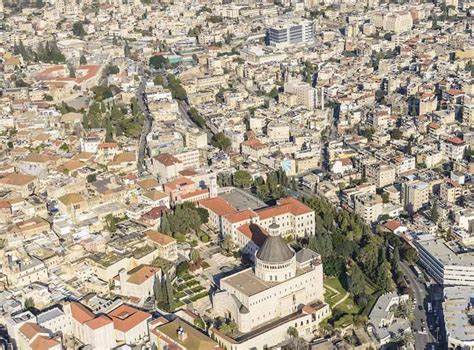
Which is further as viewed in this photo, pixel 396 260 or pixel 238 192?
pixel 238 192

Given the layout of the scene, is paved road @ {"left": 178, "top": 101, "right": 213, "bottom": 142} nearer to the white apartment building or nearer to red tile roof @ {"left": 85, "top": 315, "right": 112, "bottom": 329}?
the white apartment building

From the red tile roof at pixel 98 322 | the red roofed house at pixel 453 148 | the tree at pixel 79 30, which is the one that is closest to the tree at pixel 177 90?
the red roofed house at pixel 453 148

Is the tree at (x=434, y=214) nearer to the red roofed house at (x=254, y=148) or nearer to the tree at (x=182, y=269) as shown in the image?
the red roofed house at (x=254, y=148)

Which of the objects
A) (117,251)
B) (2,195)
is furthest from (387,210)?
(2,195)

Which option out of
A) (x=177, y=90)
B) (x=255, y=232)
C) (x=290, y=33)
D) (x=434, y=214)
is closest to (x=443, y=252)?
(x=434, y=214)

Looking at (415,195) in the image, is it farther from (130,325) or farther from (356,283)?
(130,325)

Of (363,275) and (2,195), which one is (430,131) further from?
(2,195)

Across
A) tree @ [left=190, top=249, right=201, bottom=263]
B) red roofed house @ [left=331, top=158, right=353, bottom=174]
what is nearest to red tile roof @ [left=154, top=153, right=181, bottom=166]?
red roofed house @ [left=331, top=158, right=353, bottom=174]

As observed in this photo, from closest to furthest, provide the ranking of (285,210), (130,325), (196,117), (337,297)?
(130,325), (337,297), (285,210), (196,117)
